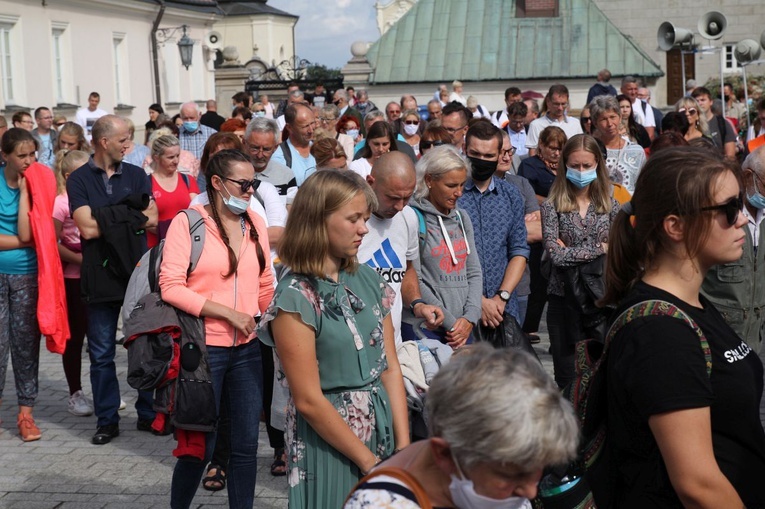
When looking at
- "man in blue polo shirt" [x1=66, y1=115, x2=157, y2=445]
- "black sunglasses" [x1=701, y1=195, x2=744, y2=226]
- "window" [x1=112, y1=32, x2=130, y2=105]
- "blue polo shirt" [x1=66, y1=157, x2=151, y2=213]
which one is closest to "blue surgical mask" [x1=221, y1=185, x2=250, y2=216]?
"man in blue polo shirt" [x1=66, y1=115, x2=157, y2=445]

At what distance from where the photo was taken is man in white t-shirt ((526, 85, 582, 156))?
1209 centimetres

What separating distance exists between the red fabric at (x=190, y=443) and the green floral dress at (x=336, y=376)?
1.25m

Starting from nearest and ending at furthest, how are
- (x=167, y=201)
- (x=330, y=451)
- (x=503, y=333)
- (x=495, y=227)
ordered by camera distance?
(x=330, y=451)
(x=503, y=333)
(x=495, y=227)
(x=167, y=201)

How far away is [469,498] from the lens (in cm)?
224

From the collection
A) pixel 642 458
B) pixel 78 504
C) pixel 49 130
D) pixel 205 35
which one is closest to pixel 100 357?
pixel 78 504

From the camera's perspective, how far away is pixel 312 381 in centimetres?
379

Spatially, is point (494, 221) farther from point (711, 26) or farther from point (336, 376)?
point (711, 26)

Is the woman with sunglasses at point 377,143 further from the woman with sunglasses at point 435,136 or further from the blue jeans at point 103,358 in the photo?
the blue jeans at point 103,358

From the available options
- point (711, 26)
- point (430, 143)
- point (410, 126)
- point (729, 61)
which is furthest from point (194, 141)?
point (729, 61)

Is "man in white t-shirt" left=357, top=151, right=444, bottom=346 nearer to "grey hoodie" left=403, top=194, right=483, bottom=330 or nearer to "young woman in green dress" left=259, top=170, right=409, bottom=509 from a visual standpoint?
"grey hoodie" left=403, top=194, right=483, bottom=330

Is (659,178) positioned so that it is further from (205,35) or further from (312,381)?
(205,35)

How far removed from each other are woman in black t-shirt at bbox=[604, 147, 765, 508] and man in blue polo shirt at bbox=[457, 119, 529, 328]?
11.2 ft

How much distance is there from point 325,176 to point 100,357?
4004 mm

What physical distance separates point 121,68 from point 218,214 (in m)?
30.8
